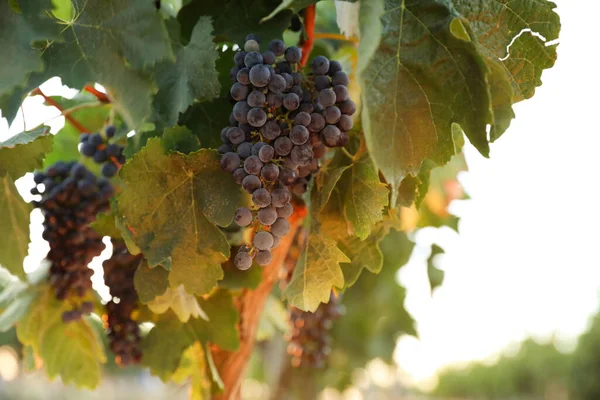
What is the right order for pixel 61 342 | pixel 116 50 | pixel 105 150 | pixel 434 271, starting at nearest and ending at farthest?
pixel 116 50 → pixel 105 150 → pixel 61 342 → pixel 434 271

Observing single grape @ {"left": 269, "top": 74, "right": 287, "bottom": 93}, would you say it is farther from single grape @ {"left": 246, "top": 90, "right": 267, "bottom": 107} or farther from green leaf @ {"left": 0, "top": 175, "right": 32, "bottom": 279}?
green leaf @ {"left": 0, "top": 175, "right": 32, "bottom": 279}

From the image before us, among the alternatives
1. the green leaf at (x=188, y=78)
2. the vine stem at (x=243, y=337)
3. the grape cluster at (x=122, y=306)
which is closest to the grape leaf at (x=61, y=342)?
the grape cluster at (x=122, y=306)

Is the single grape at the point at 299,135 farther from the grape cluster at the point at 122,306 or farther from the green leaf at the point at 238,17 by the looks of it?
the grape cluster at the point at 122,306

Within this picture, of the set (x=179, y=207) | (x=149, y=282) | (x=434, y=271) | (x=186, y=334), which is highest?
(x=179, y=207)

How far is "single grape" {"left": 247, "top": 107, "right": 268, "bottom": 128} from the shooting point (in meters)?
0.64

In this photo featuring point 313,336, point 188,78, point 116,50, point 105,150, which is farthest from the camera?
point 313,336

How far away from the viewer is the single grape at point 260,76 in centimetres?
64

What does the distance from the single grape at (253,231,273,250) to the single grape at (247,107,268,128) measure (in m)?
0.11

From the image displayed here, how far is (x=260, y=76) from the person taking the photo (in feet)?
2.10

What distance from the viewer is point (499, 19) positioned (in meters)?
0.65

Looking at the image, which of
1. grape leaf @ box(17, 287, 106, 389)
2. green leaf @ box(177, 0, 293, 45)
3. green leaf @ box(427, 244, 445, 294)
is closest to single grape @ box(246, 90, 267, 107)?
green leaf @ box(177, 0, 293, 45)

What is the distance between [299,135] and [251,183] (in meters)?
0.07


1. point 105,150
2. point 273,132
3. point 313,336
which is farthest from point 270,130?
point 313,336

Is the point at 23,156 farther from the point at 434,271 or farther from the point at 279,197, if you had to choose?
the point at 434,271
